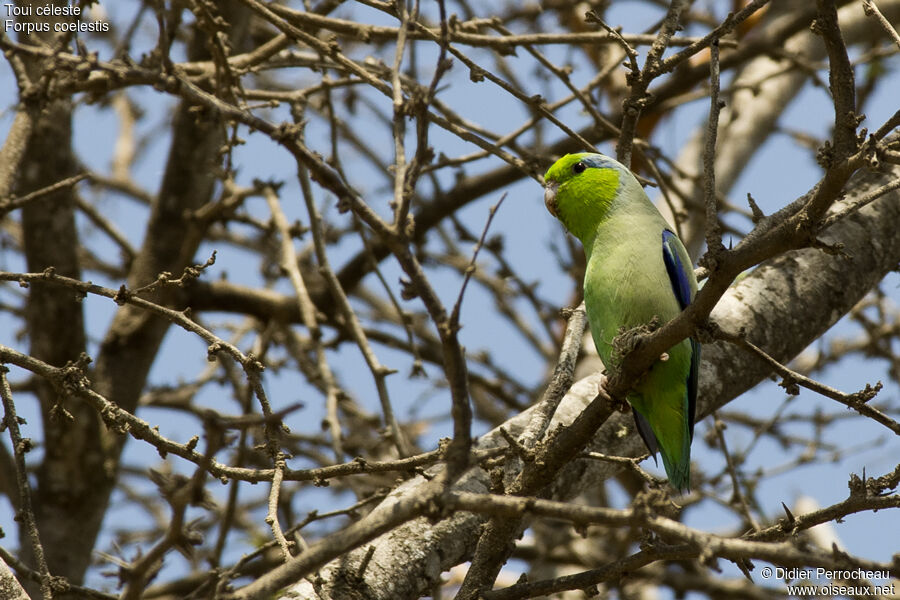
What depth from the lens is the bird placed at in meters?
3.32

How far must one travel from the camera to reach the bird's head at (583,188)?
378cm

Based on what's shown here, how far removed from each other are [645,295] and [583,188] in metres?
0.74

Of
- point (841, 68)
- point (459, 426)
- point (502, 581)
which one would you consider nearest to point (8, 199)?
point (459, 426)

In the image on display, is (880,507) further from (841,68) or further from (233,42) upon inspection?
(233,42)

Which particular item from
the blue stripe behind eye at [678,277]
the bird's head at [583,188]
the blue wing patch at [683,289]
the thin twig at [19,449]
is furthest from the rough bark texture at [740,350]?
the thin twig at [19,449]

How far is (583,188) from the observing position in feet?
12.7

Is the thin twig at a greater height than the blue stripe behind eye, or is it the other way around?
the blue stripe behind eye

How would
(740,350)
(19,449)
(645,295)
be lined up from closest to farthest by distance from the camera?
(19,449), (645,295), (740,350)

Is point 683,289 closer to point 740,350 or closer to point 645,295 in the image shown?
point 645,295

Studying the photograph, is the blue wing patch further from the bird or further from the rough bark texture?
the rough bark texture

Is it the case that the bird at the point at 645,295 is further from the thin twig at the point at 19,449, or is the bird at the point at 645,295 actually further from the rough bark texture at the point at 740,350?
the thin twig at the point at 19,449

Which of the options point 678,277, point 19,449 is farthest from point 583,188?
point 19,449

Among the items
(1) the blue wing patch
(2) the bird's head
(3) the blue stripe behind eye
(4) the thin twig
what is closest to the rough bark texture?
(1) the blue wing patch

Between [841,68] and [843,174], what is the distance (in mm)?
298
